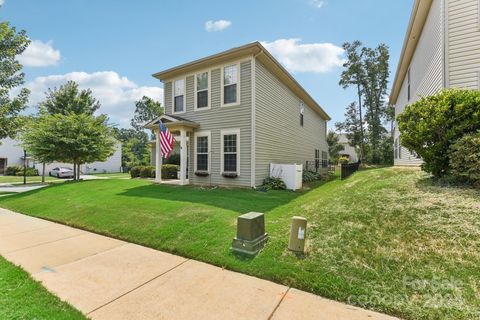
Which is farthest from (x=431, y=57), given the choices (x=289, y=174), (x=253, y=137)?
(x=253, y=137)

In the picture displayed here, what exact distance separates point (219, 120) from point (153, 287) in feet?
28.4

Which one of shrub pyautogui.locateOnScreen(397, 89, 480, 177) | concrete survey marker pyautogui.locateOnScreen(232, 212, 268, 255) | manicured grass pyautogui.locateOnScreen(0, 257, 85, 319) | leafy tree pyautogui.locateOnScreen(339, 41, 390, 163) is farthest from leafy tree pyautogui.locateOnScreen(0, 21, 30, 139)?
leafy tree pyautogui.locateOnScreen(339, 41, 390, 163)

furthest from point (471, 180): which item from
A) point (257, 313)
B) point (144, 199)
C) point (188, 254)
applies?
point (144, 199)

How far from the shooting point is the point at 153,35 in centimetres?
1104

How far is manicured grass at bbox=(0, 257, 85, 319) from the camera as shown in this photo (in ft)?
8.45

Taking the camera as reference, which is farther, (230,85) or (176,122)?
(176,122)

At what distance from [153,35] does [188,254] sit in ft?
34.3

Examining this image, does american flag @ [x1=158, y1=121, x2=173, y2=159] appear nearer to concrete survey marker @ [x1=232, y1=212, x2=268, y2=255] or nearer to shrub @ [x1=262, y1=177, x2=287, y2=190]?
shrub @ [x1=262, y1=177, x2=287, y2=190]

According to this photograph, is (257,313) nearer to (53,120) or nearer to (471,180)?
(471,180)

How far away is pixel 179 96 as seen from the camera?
1254cm

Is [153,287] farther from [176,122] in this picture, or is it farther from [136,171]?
[136,171]

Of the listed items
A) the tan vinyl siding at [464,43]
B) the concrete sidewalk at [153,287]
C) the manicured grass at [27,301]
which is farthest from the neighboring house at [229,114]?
the manicured grass at [27,301]

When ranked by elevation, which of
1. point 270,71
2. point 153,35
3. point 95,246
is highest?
point 153,35

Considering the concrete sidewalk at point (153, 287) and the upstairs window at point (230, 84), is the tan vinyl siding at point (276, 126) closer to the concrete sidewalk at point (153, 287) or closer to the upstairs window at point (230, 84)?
the upstairs window at point (230, 84)
